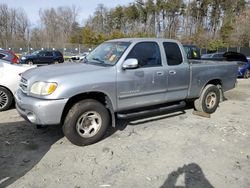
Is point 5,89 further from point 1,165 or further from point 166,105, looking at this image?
point 166,105

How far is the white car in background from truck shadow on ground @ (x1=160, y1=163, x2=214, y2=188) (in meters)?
4.86

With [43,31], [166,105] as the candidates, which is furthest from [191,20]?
[166,105]

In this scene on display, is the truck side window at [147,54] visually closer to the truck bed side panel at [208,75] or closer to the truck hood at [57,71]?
the truck hood at [57,71]

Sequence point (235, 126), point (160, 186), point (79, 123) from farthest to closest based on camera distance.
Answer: point (235, 126) < point (79, 123) < point (160, 186)

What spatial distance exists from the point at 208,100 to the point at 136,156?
345 cm

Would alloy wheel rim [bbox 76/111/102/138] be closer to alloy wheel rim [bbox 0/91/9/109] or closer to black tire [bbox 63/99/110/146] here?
black tire [bbox 63/99/110/146]

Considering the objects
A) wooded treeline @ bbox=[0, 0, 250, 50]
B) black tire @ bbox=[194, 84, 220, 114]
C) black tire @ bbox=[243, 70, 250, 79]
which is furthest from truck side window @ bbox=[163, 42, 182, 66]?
wooded treeline @ bbox=[0, 0, 250, 50]

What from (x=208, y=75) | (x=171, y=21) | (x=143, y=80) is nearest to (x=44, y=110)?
(x=143, y=80)

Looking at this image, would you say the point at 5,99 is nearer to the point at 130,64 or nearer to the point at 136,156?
the point at 130,64

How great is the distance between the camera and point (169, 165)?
4.43 meters

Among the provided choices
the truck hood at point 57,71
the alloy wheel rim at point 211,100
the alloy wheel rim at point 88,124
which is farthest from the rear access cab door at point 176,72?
the alloy wheel rim at point 88,124

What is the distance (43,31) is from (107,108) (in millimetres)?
73059

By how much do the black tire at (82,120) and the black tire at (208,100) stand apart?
290 centimetres

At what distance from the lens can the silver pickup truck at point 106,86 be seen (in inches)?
186
